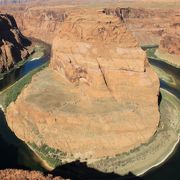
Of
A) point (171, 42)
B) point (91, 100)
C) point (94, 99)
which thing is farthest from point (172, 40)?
point (91, 100)

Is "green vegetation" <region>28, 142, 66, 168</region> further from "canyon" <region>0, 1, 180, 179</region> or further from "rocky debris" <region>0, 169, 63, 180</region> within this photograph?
"rocky debris" <region>0, 169, 63, 180</region>

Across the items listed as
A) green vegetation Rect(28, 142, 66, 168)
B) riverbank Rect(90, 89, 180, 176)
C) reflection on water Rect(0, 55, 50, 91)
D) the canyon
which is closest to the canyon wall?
reflection on water Rect(0, 55, 50, 91)

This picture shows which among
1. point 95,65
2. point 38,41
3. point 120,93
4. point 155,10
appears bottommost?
point 38,41

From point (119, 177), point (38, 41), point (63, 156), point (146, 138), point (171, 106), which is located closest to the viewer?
point (119, 177)

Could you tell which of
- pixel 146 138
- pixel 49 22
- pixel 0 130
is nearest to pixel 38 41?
pixel 49 22

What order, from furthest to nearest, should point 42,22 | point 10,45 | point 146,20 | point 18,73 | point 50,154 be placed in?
point 42,22 < point 146,20 < point 10,45 < point 18,73 < point 50,154

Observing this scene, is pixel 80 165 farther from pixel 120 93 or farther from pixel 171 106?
pixel 171 106

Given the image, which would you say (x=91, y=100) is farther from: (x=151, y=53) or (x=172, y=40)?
(x=172, y=40)
